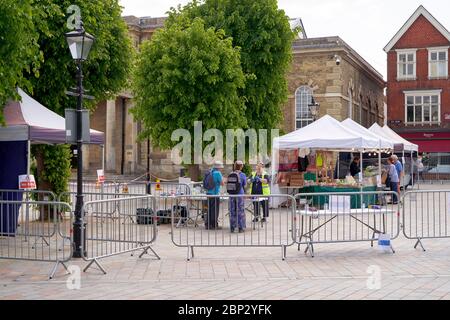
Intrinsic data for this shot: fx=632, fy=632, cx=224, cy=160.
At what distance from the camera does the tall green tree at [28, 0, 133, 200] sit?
1591 centimetres

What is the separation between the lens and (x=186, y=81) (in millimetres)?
21922

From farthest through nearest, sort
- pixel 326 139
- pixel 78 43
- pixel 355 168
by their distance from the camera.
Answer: pixel 355 168 → pixel 326 139 → pixel 78 43

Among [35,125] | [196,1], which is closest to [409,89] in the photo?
[196,1]

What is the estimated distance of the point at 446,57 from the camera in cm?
4672

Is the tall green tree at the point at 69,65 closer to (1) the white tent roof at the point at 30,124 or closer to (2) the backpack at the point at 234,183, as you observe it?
(1) the white tent roof at the point at 30,124

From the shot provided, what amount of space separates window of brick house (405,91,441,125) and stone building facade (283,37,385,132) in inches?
193

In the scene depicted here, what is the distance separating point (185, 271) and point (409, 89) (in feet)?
136

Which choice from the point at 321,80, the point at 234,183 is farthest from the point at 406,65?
the point at 234,183

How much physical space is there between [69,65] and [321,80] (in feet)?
94.8

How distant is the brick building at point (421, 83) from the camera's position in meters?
46.3

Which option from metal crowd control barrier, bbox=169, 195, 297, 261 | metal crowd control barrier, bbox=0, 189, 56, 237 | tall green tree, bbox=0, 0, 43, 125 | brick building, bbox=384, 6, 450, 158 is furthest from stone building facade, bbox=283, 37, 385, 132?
tall green tree, bbox=0, 0, 43, 125

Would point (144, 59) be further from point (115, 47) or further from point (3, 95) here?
point (3, 95)

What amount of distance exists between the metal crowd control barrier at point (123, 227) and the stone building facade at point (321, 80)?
31263 mm

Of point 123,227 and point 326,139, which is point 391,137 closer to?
point 326,139
